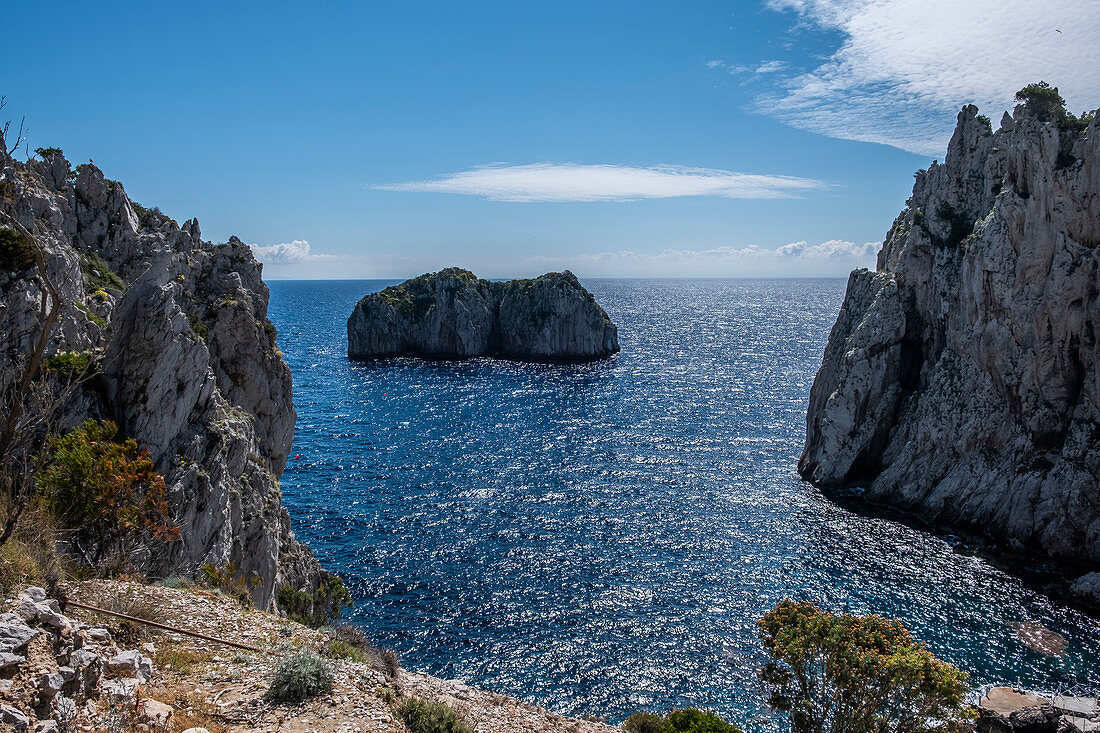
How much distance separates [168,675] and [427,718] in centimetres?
572

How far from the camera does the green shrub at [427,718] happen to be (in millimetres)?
13930

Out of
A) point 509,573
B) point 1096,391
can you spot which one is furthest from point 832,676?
point 1096,391

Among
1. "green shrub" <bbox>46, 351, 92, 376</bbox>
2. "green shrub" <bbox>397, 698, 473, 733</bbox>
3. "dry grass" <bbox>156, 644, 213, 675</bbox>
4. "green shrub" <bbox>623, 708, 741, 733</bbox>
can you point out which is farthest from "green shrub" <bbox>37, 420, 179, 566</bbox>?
"green shrub" <bbox>623, 708, 741, 733</bbox>

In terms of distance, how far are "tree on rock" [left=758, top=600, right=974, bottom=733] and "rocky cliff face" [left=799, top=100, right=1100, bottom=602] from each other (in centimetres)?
4178

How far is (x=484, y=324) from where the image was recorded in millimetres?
165625

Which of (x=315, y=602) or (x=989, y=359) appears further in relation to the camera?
(x=989, y=359)

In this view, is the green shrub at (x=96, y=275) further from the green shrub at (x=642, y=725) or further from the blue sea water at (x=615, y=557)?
the green shrub at (x=642, y=725)

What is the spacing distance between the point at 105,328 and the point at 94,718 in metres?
21.9

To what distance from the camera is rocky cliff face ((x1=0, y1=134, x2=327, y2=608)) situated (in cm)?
2461

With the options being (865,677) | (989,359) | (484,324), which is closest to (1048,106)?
(989,359)

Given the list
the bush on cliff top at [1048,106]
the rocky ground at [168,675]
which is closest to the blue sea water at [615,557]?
the rocky ground at [168,675]

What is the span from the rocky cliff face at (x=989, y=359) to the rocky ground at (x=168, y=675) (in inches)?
2169

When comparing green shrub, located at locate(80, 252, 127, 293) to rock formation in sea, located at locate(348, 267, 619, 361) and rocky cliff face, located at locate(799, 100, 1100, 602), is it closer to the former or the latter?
rocky cliff face, located at locate(799, 100, 1100, 602)

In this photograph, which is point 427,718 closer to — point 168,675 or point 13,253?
point 168,675
